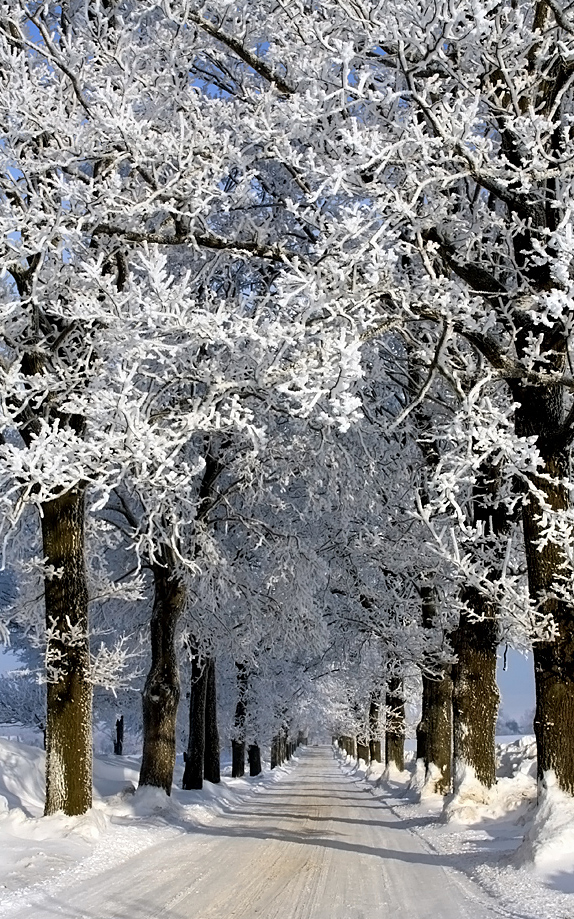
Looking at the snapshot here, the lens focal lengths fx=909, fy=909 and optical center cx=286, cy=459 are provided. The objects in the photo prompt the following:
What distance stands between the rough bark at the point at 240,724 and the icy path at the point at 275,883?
22.2 meters

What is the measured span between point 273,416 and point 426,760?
9.93m

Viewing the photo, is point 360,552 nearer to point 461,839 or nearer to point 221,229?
point 461,839

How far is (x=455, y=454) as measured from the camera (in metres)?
8.62

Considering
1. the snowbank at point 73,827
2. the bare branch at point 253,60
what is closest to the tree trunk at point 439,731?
the snowbank at point 73,827

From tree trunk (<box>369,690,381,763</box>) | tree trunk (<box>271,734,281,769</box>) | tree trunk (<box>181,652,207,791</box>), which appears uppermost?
tree trunk (<box>181,652,207,791</box>)

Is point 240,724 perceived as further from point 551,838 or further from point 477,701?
point 551,838

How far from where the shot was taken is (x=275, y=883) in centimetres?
855

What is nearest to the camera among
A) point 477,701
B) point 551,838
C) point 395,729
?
point 551,838

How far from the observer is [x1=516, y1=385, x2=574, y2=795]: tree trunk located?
337 inches

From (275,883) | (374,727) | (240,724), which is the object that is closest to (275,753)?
(374,727)

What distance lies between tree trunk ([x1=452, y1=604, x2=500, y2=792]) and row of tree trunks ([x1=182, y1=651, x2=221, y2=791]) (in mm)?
8428

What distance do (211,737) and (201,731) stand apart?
4589mm

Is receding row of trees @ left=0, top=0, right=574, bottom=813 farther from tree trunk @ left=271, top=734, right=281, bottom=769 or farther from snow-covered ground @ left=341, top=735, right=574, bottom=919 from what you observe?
tree trunk @ left=271, top=734, right=281, bottom=769

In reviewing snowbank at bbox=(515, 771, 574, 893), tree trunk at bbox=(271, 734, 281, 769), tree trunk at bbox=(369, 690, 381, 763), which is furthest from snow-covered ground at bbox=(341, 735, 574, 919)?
tree trunk at bbox=(271, 734, 281, 769)
